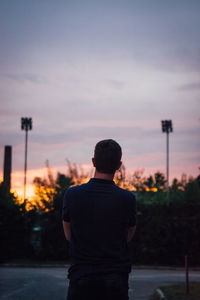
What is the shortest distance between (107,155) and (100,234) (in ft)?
1.68

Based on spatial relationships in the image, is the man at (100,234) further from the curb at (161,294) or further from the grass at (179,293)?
the curb at (161,294)

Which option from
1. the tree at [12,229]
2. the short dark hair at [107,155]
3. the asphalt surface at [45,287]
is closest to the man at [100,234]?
the short dark hair at [107,155]

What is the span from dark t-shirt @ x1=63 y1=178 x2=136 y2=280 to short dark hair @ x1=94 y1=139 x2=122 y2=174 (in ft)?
0.38

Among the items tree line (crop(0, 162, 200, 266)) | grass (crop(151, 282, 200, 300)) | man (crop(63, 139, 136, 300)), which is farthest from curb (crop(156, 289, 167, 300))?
tree line (crop(0, 162, 200, 266))

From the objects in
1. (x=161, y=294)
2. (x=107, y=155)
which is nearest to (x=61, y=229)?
(x=161, y=294)

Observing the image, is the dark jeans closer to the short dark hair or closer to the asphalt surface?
the short dark hair

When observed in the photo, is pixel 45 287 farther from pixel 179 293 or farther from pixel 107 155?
pixel 107 155

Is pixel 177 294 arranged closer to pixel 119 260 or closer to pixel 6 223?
pixel 119 260

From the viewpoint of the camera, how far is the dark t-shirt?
302 centimetres

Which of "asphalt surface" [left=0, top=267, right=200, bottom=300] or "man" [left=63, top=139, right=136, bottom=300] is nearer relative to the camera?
"man" [left=63, top=139, right=136, bottom=300]

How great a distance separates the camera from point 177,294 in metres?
12.3

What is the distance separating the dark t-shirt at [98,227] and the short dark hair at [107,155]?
12 cm

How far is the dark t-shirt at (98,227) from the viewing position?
3016 mm

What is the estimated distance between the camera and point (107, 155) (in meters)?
3.16
